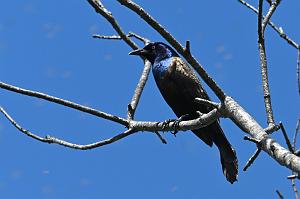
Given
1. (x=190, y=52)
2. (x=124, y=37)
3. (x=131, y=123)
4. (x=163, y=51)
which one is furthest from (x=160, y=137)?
(x=163, y=51)

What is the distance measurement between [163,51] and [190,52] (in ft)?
14.6

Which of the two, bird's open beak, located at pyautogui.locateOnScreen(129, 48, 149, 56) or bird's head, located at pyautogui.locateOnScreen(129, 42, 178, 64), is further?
bird's head, located at pyautogui.locateOnScreen(129, 42, 178, 64)

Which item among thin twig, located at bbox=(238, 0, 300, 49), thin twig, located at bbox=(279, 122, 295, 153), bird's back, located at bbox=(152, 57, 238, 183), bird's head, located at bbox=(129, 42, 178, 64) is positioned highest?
bird's head, located at bbox=(129, 42, 178, 64)

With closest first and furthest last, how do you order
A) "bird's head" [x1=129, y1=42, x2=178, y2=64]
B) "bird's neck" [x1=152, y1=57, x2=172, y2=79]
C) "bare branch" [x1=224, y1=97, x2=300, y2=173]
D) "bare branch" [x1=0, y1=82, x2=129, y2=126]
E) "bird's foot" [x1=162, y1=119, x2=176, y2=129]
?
"bare branch" [x1=224, y1=97, x2=300, y2=173] < "bare branch" [x1=0, y1=82, x2=129, y2=126] < "bird's foot" [x1=162, y1=119, x2=176, y2=129] < "bird's neck" [x1=152, y1=57, x2=172, y2=79] < "bird's head" [x1=129, y1=42, x2=178, y2=64]

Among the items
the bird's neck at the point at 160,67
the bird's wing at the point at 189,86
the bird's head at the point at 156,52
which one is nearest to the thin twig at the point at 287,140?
the bird's wing at the point at 189,86

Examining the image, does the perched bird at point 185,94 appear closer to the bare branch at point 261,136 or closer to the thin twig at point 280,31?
the thin twig at point 280,31

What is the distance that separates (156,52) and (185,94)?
1.11 m

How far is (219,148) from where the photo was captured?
6.25m

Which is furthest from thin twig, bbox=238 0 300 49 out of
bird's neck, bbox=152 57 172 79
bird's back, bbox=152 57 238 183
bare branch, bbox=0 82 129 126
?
bird's neck, bbox=152 57 172 79

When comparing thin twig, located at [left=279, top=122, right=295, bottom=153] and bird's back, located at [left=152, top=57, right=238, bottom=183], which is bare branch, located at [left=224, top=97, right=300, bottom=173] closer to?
thin twig, located at [left=279, top=122, right=295, bottom=153]

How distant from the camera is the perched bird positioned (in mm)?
6199

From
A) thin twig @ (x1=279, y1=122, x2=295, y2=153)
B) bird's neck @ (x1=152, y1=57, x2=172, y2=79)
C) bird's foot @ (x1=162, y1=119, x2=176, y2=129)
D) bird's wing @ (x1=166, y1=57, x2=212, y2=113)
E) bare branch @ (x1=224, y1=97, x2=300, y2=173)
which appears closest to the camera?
bare branch @ (x1=224, y1=97, x2=300, y2=173)

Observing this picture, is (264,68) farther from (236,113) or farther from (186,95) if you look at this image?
(186,95)

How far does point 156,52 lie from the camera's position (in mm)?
7414
